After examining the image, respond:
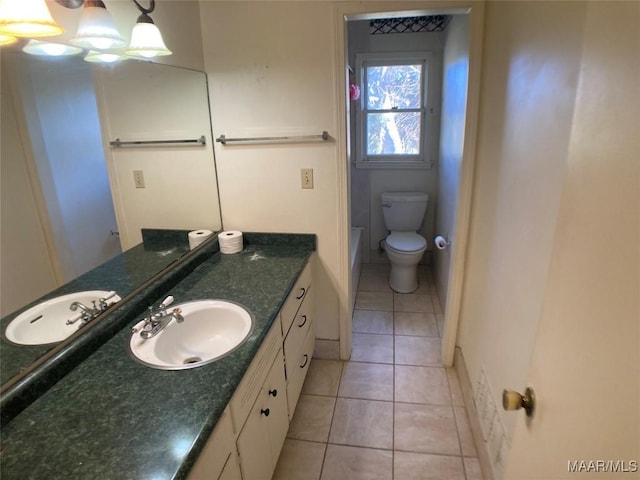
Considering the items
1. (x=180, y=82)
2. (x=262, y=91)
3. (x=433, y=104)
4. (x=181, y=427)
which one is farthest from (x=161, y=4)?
(x=433, y=104)

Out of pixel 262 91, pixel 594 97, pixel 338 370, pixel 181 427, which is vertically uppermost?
pixel 262 91

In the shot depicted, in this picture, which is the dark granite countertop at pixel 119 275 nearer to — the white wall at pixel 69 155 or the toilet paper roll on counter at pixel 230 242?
the white wall at pixel 69 155

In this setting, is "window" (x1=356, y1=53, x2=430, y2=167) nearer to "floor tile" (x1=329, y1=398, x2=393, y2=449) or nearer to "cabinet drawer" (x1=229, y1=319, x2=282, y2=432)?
"floor tile" (x1=329, y1=398, x2=393, y2=449)

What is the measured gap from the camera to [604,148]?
20.5 inches

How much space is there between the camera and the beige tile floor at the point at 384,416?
68.2 inches

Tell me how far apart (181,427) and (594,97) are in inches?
42.3

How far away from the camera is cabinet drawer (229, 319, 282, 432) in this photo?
1158 millimetres

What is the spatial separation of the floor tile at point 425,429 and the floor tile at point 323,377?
40 centimetres

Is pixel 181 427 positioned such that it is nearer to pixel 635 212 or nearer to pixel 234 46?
pixel 635 212

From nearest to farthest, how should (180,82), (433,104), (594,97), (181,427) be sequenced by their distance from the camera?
1. (594,97)
2. (181,427)
3. (180,82)
4. (433,104)

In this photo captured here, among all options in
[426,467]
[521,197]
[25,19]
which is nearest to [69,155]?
[25,19]

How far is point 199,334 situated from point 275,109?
4.01 ft

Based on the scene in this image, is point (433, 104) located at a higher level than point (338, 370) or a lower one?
higher

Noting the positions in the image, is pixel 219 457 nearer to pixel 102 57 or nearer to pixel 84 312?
pixel 84 312
